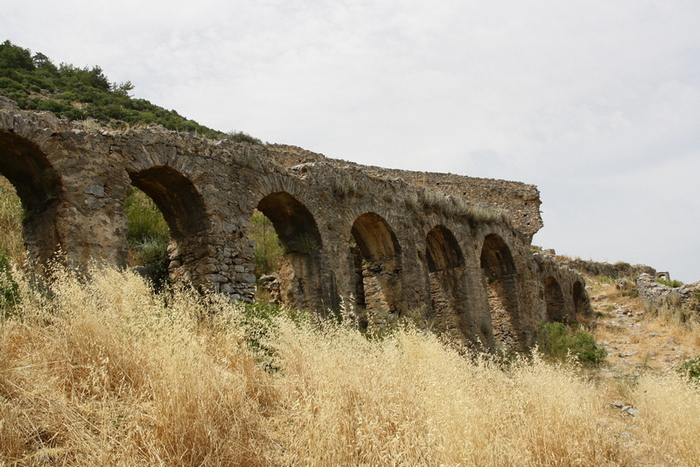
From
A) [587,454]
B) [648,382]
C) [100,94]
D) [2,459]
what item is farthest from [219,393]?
[100,94]

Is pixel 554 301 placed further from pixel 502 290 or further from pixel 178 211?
pixel 178 211

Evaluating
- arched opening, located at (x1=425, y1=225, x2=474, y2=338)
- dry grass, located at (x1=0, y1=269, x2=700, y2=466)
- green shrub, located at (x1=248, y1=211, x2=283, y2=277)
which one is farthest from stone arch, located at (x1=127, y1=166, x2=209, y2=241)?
arched opening, located at (x1=425, y1=225, x2=474, y2=338)

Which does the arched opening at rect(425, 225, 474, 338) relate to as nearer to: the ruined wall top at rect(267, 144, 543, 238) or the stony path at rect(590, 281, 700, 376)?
the stony path at rect(590, 281, 700, 376)

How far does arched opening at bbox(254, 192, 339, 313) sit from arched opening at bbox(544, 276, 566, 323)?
→ 13.2 m

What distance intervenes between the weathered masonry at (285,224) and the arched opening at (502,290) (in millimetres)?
33

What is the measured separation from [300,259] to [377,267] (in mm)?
2553

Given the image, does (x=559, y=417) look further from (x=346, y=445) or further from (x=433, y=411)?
(x=346, y=445)

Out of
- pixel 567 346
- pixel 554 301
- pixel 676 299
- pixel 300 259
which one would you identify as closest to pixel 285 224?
pixel 300 259

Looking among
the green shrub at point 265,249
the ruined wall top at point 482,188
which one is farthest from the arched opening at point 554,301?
the green shrub at point 265,249

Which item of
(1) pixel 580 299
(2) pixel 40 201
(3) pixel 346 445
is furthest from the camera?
(1) pixel 580 299

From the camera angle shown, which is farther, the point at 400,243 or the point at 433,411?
the point at 400,243

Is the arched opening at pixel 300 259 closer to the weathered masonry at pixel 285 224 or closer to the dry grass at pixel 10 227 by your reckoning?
the weathered masonry at pixel 285 224

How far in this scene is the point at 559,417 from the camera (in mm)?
6023

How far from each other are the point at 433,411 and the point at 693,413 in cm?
393
